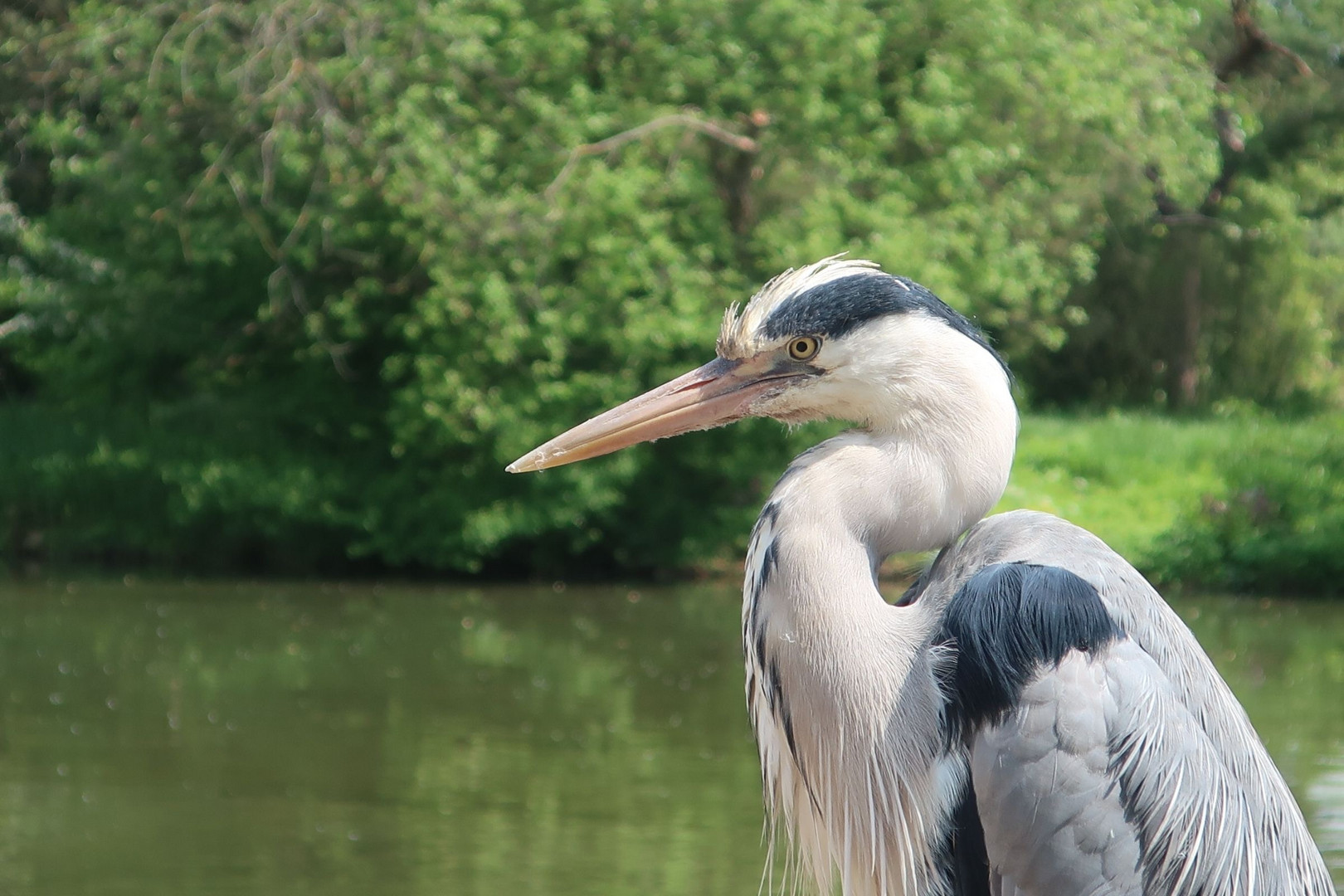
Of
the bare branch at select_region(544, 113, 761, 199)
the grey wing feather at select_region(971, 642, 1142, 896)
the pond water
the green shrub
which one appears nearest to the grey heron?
the grey wing feather at select_region(971, 642, 1142, 896)

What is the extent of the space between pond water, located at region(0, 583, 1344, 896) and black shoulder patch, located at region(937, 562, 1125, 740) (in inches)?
133

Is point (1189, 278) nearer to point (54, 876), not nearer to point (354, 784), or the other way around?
point (354, 784)

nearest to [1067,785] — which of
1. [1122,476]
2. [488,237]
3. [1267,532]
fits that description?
[488,237]

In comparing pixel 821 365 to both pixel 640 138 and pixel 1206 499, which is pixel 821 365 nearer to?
pixel 640 138

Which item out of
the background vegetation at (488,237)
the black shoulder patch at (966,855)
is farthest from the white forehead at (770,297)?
the background vegetation at (488,237)

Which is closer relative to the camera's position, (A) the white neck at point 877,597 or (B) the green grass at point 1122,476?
(A) the white neck at point 877,597

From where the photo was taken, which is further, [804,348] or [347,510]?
[347,510]

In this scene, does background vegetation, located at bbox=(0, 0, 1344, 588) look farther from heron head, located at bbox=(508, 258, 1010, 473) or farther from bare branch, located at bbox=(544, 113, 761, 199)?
heron head, located at bbox=(508, 258, 1010, 473)

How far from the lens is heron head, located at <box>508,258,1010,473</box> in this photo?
2.97 meters

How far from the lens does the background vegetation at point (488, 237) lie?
1223 centimetres

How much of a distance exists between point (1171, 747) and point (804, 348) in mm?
1067

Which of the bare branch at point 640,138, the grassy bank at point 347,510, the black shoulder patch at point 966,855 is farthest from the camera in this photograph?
the grassy bank at point 347,510

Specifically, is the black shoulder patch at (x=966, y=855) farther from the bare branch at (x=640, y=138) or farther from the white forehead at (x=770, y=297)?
the bare branch at (x=640, y=138)

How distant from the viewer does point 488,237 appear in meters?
11.9
